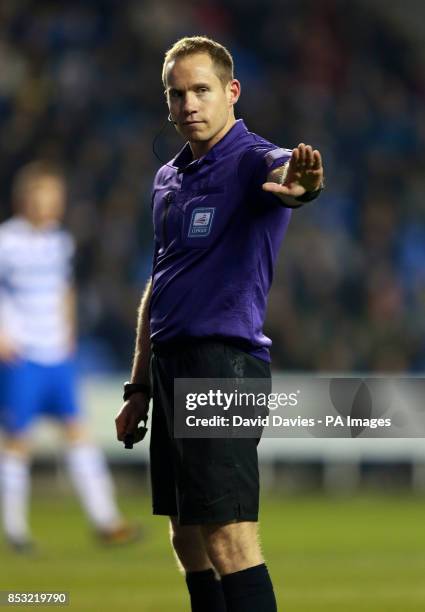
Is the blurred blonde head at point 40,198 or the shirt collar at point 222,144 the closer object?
the shirt collar at point 222,144

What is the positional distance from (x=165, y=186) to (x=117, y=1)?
1447cm

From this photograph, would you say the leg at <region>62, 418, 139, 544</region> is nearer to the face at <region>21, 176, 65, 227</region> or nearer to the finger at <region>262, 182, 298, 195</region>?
the face at <region>21, 176, 65, 227</region>

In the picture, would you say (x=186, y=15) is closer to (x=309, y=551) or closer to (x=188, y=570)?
(x=309, y=551)

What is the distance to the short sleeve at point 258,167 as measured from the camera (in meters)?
4.79

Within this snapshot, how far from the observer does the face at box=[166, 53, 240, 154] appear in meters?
5.00

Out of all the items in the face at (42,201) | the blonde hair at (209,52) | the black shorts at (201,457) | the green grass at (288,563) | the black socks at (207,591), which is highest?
the face at (42,201)

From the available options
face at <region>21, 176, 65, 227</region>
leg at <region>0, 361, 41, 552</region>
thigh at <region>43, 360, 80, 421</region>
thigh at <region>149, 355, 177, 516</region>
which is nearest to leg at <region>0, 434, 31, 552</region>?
leg at <region>0, 361, 41, 552</region>

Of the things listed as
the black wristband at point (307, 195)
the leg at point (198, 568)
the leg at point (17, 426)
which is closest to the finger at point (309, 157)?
the black wristband at point (307, 195)

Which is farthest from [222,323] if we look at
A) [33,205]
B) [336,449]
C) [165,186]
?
[336,449]

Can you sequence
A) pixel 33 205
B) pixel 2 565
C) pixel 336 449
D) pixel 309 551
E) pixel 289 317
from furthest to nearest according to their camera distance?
pixel 289 317, pixel 336 449, pixel 33 205, pixel 309 551, pixel 2 565

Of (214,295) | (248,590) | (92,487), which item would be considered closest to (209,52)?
(214,295)

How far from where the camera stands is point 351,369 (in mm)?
15867

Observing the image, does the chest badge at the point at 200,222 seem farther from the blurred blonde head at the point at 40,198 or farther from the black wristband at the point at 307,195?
the blurred blonde head at the point at 40,198

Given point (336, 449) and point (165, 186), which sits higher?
point (165, 186)
